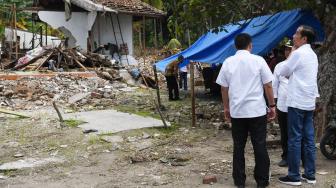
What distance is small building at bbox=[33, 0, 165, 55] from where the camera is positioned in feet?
71.2

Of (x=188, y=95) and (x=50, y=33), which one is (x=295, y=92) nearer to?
(x=188, y=95)

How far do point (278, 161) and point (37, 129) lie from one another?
4944 millimetres

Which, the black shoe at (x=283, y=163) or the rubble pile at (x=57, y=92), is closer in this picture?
the black shoe at (x=283, y=163)

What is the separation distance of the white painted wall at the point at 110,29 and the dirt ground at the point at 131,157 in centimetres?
1319

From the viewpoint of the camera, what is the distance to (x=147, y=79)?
18.8 metres

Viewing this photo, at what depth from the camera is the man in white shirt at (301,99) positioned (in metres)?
5.26

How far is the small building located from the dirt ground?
12.6 m

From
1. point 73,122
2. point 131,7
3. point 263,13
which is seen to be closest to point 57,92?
point 73,122

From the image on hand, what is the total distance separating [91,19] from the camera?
2166 centimetres

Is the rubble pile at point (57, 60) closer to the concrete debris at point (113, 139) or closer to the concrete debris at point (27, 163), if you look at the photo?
the concrete debris at point (113, 139)

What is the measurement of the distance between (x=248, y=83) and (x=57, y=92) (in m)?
10.5

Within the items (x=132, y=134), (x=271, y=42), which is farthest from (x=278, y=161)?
(x=271, y=42)

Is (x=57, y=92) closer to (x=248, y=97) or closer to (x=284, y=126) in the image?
(x=284, y=126)

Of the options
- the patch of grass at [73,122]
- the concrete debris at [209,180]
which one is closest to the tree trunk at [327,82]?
the concrete debris at [209,180]
